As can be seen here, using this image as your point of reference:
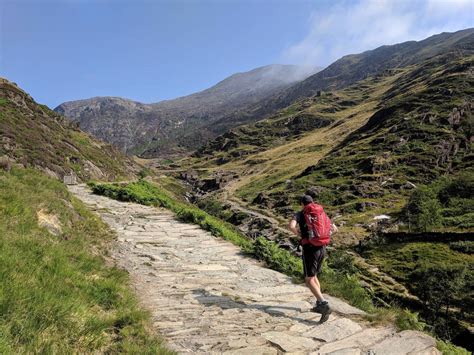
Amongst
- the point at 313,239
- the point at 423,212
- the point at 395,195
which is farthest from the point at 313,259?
the point at 395,195

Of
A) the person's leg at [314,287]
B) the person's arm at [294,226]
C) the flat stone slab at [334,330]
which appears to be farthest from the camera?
the person's arm at [294,226]

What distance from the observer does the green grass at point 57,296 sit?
445 cm

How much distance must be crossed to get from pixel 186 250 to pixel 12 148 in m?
22.0

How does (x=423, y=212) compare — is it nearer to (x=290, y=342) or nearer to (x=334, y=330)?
(x=334, y=330)

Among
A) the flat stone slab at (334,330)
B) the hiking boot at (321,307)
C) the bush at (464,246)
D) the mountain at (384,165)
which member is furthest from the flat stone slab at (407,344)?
the mountain at (384,165)

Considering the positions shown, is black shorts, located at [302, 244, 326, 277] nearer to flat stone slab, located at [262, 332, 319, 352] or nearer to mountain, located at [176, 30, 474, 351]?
mountain, located at [176, 30, 474, 351]

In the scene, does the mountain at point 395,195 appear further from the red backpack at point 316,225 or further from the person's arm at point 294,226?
the person's arm at point 294,226

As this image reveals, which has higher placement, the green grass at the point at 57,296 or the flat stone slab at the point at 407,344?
the green grass at the point at 57,296

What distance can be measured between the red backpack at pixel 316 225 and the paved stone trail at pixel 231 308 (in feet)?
4.48

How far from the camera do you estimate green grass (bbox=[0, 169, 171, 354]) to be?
445 centimetres

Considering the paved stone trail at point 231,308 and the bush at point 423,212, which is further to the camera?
the bush at point 423,212

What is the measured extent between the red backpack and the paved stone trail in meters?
1.36

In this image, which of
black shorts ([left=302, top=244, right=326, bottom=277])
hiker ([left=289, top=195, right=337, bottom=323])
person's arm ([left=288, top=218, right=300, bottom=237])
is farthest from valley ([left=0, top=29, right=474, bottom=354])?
black shorts ([left=302, top=244, right=326, bottom=277])

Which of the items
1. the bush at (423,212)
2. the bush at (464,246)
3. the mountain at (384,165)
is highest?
the mountain at (384,165)
